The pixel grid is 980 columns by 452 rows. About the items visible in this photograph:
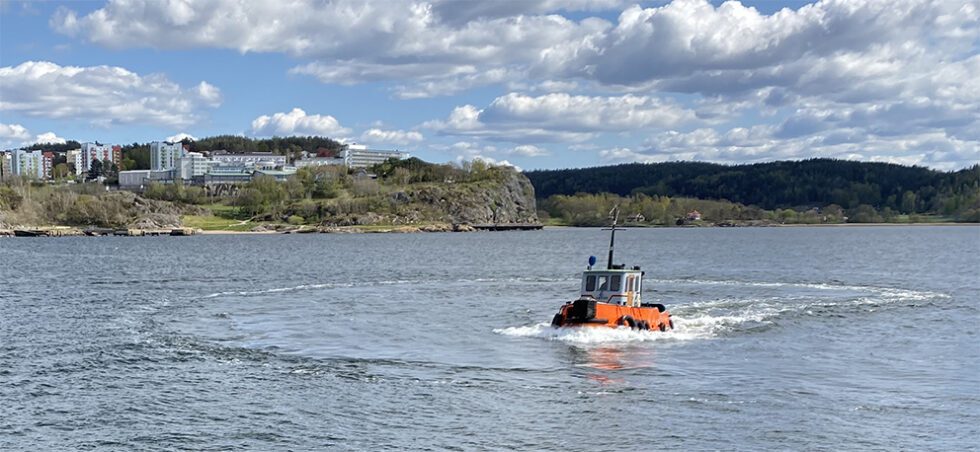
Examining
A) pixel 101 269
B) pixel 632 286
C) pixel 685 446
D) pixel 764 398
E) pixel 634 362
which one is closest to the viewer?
pixel 685 446

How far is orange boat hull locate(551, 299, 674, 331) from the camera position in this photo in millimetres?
50625

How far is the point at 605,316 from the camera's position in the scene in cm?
5091

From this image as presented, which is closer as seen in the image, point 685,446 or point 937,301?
point 685,446

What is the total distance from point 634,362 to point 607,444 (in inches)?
561

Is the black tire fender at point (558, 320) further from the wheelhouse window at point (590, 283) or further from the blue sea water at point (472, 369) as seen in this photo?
the wheelhouse window at point (590, 283)

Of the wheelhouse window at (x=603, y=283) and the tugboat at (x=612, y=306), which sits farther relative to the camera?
the wheelhouse window at (x=603, y=283)

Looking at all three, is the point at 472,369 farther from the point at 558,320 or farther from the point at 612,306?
the point at 612,306

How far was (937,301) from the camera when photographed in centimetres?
7300

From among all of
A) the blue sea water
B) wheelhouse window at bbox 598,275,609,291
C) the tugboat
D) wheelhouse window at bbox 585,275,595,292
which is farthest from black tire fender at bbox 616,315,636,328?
wheelhouse window at bbox 585,275,595,292

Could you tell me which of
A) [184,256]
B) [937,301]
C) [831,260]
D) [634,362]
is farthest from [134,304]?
[831,260]

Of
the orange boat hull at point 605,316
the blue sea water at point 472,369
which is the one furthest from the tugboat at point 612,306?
the blue sea water at point 472,369

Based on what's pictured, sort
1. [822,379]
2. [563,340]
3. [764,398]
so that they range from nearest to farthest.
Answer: [764,398], [822,379], [563,340]

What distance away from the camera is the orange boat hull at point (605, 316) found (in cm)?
5062

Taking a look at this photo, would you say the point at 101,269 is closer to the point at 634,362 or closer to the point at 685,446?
the point at 634,362
